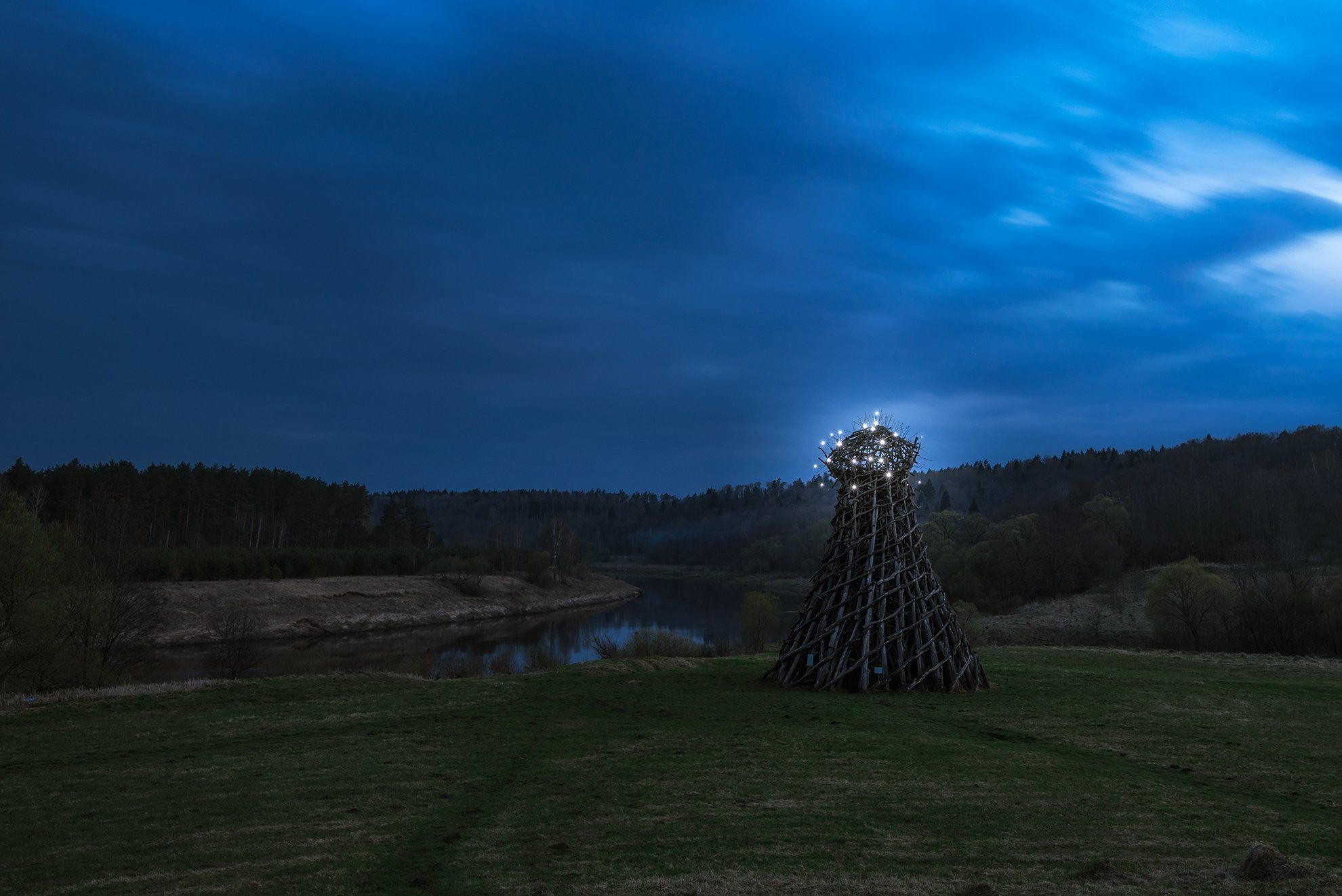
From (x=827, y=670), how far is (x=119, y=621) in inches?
1049

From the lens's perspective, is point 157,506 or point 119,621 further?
point 157,506

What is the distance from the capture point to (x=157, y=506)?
7888cm

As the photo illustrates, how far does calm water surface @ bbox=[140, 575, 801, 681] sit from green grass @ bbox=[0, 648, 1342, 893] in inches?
629

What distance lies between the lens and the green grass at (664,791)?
678 centimetres

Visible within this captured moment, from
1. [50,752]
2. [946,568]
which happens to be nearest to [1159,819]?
[50,752]

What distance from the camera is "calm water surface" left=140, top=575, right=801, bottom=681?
39812mm

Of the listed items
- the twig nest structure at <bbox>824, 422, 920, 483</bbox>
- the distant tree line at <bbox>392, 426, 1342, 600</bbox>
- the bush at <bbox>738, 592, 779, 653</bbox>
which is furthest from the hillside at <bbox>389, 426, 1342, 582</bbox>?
the twig nest structure at <bbox>824, 422, 920, 483</bbox>

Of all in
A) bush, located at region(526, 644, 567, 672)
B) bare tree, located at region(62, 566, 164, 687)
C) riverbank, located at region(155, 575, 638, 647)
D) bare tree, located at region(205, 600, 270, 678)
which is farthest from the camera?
riverbank, located at region(155, 575, 638, 647)

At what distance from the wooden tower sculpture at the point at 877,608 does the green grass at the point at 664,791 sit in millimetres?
1029

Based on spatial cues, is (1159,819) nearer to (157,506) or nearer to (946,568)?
(946,568)

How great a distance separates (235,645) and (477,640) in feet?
74.3

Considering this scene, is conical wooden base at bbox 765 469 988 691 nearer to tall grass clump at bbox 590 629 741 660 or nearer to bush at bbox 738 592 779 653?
tall grass clump at bbox 590 629 741 660

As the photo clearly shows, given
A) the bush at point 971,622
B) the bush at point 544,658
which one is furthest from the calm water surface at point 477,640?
the bush at point 971,622

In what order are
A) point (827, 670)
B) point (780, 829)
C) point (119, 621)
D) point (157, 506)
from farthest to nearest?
point (157, 506)
point (119, 621)
point (827, 670)
point (780, 829)
